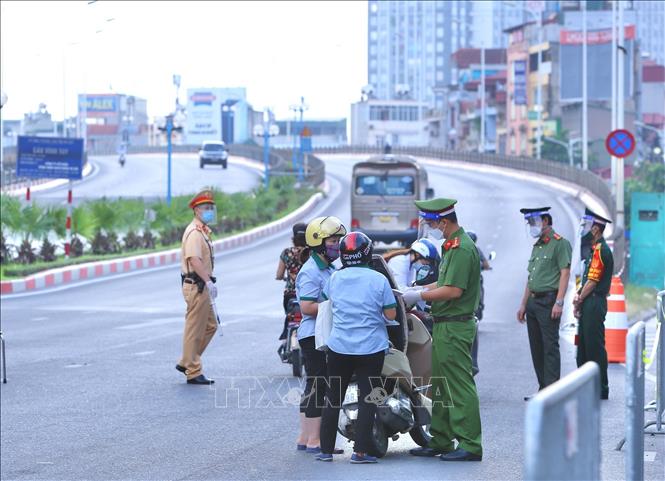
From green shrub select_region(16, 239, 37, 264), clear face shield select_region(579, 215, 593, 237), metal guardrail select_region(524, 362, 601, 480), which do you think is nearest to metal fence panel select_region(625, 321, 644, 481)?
metal guardrail select_region(524, 362, 601, 480)

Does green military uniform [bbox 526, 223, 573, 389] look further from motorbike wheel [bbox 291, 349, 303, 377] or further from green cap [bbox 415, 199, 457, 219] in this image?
green cap [bbox 415, 199, 457, 219]

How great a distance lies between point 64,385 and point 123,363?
2018mm

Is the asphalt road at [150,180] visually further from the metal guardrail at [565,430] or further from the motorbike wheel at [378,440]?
the metal guardrail at [565,430]

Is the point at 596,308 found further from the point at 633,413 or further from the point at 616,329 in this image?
the point at 633,413

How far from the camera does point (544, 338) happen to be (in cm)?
1266

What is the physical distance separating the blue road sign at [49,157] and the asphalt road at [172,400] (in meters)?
10.9

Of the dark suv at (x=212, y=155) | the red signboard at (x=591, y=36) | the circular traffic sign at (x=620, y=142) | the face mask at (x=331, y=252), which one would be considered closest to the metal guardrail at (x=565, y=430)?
the face mask at (x=331, y=252)

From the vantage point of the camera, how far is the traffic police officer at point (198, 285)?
14102mm

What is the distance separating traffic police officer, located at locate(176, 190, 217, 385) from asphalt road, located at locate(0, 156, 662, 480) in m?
0.29

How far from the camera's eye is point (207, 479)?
365 inches

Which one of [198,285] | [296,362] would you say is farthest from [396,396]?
[198,285]

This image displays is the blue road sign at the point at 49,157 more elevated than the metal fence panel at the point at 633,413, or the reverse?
the blue road sign at the point at 49,157

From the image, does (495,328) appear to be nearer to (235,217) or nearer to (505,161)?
(235,217)

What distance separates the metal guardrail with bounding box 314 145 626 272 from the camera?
2858 centimetres
